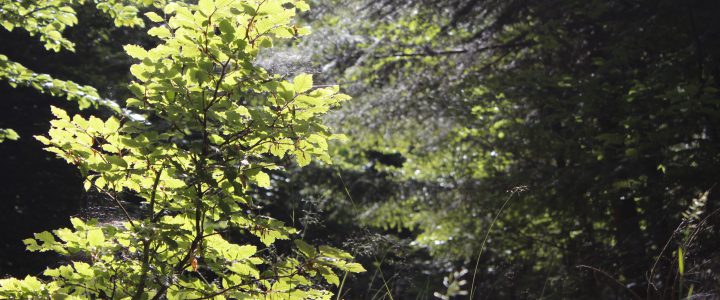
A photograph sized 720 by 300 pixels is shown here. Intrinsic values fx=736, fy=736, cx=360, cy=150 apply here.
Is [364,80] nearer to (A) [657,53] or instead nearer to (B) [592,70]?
(B) [592,70]

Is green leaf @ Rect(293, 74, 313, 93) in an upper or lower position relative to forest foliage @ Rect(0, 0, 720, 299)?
upper

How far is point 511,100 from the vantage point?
8.15 meters

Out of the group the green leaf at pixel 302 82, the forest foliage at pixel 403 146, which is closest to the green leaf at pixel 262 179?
the forest foliage at pixel 403 146

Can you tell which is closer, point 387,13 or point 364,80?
point 387,13

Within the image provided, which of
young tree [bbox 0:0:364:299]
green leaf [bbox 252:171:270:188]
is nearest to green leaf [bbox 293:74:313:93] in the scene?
young tree [bbox 0:0:364:299]

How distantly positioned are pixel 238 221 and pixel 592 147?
581cm

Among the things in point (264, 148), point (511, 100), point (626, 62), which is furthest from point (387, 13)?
point (264, 148)

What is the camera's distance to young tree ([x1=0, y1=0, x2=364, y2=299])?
220 cm

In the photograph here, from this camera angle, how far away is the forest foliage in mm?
2246

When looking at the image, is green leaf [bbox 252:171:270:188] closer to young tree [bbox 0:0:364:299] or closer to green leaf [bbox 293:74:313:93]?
young tree [bbox 0:0:364:299]

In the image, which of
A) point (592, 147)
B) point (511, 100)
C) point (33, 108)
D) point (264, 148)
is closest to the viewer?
A: point (264, 148)

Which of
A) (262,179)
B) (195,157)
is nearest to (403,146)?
(262,179)

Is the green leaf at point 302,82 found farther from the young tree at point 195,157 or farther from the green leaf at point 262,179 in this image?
the green leaf at point 262,179

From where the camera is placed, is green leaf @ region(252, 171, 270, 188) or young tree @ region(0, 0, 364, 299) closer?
young tree @ region(0, 0, 364, 299)
